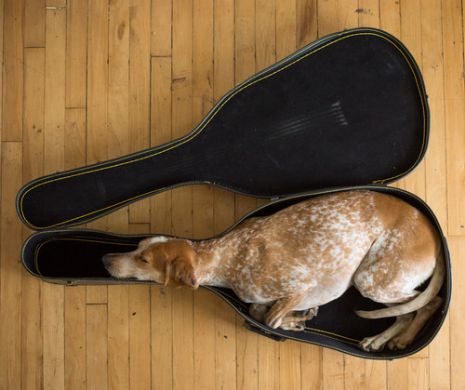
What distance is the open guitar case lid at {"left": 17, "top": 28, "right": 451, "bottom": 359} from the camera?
203 centimetres

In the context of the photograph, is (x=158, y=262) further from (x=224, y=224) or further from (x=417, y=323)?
(x=417, y=323)

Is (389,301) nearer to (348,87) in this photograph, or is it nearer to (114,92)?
(348,87)

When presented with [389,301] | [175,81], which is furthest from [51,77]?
[389,301]

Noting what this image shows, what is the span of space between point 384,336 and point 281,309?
529 mm

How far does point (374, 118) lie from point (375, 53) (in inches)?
11.9

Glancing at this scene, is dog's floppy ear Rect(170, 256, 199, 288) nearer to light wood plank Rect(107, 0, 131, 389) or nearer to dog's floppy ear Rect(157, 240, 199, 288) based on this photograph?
dog's floppy ear Rect(157, 240, 199, 288)

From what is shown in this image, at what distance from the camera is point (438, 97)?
232 centimetres

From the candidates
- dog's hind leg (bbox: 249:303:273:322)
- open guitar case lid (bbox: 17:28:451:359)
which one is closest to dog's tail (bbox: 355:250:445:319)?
open guitar case lid (bbox: 17:28:451:359)

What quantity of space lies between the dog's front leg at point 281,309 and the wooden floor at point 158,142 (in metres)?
0.34

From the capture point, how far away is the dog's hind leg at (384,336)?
2066 mm

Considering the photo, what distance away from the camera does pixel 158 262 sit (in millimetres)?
1900

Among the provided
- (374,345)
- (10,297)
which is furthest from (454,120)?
(10,297)

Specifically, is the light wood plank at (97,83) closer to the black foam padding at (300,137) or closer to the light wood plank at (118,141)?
the light wood plank at (118,141)

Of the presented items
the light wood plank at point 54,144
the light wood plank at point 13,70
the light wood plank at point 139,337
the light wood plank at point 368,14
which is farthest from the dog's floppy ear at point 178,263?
the light wood plank at point 368,14
